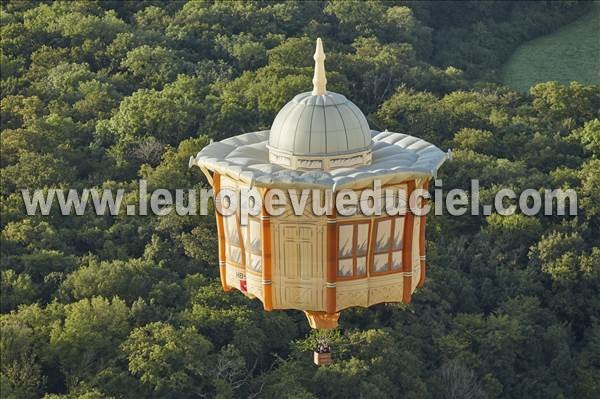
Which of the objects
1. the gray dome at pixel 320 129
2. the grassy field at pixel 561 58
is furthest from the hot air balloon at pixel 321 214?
the grassy field at pixel 561 58

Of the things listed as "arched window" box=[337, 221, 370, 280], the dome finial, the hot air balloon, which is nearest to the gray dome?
the hot air balloon

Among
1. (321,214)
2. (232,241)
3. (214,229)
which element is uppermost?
(321,214)

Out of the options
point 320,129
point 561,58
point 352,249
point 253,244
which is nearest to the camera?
point 320,129

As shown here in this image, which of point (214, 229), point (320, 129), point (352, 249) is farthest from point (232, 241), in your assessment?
point (214, 229)

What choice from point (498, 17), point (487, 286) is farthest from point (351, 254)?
point (498, 17)

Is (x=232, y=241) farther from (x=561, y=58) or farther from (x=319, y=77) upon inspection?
(x=561, y=58)

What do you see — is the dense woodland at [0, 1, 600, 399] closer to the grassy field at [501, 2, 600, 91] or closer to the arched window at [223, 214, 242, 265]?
the grassy field at [501, 2, 600, 91]
